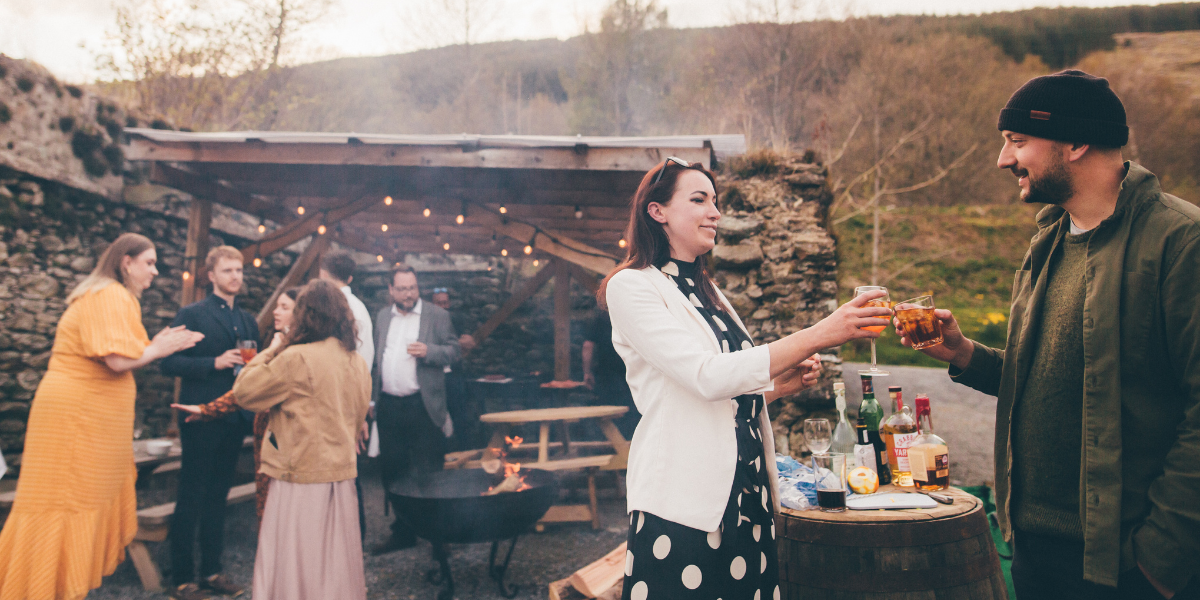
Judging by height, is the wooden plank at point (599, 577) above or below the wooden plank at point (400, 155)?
below

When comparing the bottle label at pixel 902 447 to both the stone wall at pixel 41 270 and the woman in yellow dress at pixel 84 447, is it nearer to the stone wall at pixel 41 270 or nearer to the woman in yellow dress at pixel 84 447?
the woman in yellow dress at pixel 84 447

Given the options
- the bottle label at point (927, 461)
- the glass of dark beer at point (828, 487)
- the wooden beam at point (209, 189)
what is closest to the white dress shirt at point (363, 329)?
the wooden beam at point (209, 189)

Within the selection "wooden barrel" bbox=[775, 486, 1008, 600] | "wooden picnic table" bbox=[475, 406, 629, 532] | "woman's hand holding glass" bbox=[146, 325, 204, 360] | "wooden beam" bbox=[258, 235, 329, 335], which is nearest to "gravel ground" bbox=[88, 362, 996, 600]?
"wooden picnic table" bbox=[475, 406, 629, 532]

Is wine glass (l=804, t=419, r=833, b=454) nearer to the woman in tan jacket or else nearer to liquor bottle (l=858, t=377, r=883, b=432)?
liquor bottle (l=858, t=377, r=883, b=432)

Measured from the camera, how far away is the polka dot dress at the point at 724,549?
55.2 inches

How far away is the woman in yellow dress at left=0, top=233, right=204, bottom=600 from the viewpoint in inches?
111

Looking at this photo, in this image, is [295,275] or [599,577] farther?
[295,275]

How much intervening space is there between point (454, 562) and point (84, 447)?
228cm

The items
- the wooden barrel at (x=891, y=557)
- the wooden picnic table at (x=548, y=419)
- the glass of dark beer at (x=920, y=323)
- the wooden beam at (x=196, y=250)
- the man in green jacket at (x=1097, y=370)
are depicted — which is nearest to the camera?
the man in green jacket at (x=1097, y=370)

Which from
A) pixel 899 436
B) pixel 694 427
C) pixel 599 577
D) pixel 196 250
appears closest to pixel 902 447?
pixel 899 436

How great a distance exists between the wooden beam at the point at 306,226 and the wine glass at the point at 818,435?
452 cm

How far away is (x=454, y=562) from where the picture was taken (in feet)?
13.4

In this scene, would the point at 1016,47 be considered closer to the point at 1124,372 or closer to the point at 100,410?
the point at 1124,372

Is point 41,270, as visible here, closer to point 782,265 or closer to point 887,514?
point 782,265
